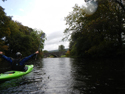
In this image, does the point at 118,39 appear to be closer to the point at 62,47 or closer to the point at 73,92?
the point at 73,92

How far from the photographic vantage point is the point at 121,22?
57.9 ft

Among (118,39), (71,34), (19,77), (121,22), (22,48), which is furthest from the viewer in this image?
(22,48)

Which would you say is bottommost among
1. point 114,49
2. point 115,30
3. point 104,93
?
point 104,93

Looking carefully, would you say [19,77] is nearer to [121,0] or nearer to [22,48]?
[121,0]

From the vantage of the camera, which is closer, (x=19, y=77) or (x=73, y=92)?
(x=73, y=92)

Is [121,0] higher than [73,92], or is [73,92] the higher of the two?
[121,0]

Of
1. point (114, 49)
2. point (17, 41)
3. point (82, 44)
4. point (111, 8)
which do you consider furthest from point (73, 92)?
point (17, 41)

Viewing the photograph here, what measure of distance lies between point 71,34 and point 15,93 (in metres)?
26.6

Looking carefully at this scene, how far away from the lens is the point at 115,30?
18672mm

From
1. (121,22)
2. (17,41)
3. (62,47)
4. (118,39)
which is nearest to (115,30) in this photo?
(121,22)

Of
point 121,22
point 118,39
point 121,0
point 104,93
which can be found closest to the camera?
point 104,93

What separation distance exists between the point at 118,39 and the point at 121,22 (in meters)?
5.00

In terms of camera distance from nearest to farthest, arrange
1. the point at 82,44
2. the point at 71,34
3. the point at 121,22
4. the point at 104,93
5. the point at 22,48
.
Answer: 1. the point at 104,93
2. the point at 121,22
3. the point at 71,34
4. the point at 82,44
5. the point at 22,48

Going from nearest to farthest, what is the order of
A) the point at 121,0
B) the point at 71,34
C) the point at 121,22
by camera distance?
the point at 121,0 < the point at 121,22 < the point at 71,34
